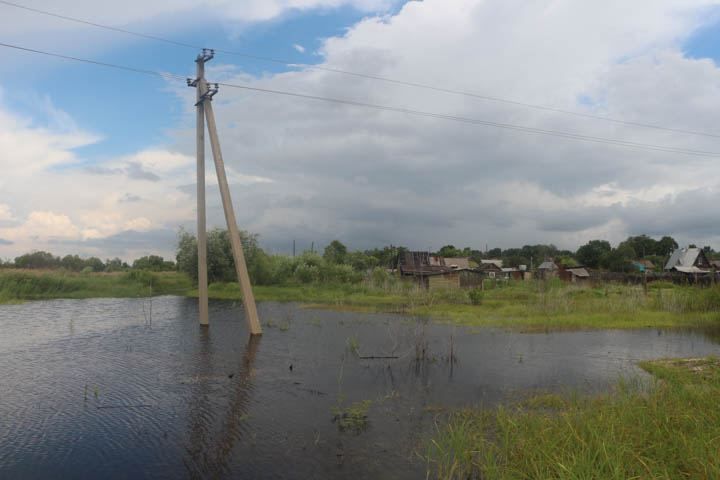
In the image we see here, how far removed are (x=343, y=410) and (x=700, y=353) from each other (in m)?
13.2

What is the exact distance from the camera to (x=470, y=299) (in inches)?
1268

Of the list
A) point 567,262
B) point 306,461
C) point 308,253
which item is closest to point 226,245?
point 308,253

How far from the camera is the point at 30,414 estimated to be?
9117mm

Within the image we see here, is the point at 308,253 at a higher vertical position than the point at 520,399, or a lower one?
higher

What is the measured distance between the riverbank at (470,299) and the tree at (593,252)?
42466 mm

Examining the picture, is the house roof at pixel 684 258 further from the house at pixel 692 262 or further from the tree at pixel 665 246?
the tree at pixel 665 246

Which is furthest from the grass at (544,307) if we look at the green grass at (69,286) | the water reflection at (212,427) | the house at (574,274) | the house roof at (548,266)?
the house roof at (548,266)

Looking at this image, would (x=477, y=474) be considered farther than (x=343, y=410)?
No

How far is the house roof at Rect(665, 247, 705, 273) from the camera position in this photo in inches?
2269

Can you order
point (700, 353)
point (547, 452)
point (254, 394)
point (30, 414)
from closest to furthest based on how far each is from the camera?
1. point (547, 452)
2. point (30, 414)
3. point (254, 394)
4. point (700, 353)

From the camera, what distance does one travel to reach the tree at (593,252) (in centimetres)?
8681

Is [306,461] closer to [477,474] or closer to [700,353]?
[477,474]

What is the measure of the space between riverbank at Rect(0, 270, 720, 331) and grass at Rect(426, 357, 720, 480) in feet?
45.7

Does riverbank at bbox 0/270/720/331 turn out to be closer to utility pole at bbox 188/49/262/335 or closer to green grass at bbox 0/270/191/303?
green grass at bbox 0/270/191/303
